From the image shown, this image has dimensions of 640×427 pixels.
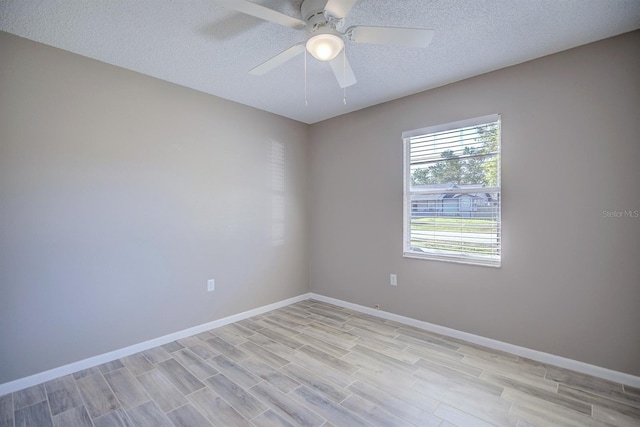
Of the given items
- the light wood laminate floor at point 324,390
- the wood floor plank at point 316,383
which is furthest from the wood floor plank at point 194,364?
the wood floor plank at point 316,383

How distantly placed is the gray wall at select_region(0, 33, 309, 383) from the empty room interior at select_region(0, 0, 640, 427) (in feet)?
0.05

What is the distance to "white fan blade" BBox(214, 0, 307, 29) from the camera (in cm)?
144

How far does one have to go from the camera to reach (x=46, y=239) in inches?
87.6

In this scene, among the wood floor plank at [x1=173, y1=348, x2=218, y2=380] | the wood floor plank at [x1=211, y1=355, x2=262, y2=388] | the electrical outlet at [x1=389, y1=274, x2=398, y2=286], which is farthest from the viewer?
the electrical outlet at [x1=389, y1=274, x2=398, y2=286]

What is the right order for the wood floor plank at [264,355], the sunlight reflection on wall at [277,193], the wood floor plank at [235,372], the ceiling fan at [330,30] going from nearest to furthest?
the ceiling fan at [330,30] → the wood floor plank at [235,372] → the wood floor plank at [264,355] → the sunlight reflection on wall at [277,193]

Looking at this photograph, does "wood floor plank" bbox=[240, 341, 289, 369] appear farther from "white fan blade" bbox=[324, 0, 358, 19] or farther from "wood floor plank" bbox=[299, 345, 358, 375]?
"white fan blade" bbox=[324, 0, 358, 19]

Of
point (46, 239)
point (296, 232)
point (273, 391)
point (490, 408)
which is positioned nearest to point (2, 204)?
point (46, 239)

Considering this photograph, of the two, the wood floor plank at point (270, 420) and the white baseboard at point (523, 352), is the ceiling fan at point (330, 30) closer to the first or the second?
the wood floor plank at point (270, 420)

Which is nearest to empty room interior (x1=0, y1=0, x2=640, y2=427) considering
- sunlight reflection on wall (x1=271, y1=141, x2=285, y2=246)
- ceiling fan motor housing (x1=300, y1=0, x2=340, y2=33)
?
ceiling fan motor housing (x1=300, y1=0, x2=340, y2=33)

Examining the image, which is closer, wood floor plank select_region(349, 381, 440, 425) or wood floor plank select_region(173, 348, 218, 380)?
wood floor plank select_region(349, 381, 440, 425)

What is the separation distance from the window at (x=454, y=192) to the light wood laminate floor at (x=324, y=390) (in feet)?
2.98

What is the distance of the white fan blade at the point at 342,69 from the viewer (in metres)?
2.06

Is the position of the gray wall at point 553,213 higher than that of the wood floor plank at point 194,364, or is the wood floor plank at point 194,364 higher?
the gray wall at point 553,213

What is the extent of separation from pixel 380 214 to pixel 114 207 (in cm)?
263
